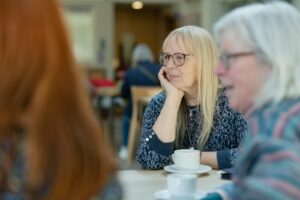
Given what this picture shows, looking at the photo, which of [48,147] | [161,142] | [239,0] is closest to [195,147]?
[161,142]

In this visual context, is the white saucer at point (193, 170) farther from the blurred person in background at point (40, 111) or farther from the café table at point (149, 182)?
the blurred person in background at point (40, 111)

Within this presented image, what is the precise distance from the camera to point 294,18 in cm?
120

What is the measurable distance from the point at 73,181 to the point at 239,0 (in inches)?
259

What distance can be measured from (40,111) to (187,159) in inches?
40.1

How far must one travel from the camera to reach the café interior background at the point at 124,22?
322 inches

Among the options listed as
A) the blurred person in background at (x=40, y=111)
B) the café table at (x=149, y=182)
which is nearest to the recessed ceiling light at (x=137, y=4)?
the café table at (x=149, y=182)

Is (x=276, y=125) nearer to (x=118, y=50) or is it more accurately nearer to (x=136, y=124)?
(x=136, y=124)

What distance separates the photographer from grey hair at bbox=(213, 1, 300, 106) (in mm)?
1145

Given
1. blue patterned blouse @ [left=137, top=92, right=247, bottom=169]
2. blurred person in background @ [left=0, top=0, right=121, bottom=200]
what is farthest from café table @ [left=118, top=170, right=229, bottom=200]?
blurred person in background @ [left=0, top=0, right=121, bottom=200]

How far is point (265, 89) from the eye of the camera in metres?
1.16

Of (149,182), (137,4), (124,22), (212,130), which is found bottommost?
(149,182)

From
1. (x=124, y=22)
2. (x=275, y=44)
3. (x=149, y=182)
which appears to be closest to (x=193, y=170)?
(x=149, y=182)

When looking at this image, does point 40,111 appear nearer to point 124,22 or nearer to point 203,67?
point 203,67

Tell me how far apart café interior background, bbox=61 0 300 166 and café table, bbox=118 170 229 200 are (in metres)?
3.76
